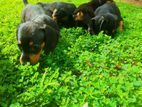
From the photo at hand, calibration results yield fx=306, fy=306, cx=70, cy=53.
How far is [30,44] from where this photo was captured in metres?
5.19

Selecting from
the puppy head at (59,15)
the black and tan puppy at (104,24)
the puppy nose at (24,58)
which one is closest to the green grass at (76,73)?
the puppy nose at (24,58)

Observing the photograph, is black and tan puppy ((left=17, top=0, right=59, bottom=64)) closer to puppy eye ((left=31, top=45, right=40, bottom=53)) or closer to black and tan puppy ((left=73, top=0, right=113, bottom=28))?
puppy eye ((left=31, top=45, right=40, bottom=53))

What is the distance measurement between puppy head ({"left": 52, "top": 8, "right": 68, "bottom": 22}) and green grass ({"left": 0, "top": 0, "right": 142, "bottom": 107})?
0.46 meters

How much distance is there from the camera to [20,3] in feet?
39.6

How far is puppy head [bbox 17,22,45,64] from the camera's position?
5.14 metres

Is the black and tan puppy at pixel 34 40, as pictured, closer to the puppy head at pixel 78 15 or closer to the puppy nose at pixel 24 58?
the puppy nose at pixel 24 58

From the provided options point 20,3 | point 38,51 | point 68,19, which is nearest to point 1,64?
point 38,51

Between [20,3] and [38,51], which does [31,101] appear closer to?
[38,51]

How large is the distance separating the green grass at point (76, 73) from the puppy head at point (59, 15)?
0.46m

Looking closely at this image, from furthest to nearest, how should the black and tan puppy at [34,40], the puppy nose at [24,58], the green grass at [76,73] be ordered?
1. the black and tan puppy at [34,40]
2. the puppy nose at [24,58]
3. the green grass at [76,73]

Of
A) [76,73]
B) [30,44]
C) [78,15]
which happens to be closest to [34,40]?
[30,44]

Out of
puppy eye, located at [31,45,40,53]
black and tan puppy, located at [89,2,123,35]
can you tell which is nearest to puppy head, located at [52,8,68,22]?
black and tan puppy, located at [89,2,123,35]

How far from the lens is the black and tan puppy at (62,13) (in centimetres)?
786

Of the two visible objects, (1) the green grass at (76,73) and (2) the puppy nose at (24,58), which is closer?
(1) the green grass at (76,73)
